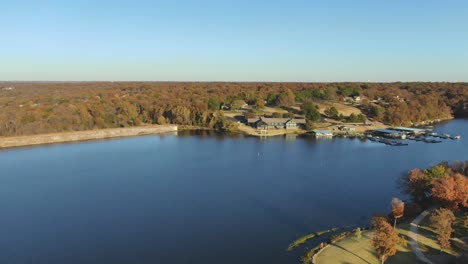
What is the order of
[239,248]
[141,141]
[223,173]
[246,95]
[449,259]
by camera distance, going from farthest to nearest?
1. [246,95]
2. [141,141]
3. [223,173]
4. [239,248]
5. [449,259]

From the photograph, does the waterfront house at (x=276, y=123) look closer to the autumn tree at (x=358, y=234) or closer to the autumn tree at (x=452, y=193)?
the autumn tree at (x=452, y=193)

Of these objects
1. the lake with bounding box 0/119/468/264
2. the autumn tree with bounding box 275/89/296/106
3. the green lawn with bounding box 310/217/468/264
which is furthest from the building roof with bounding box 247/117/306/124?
Answer: the green lawn with bounding box 310/217/468/264

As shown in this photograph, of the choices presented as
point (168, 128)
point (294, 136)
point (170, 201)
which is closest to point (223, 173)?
point (170, 201)

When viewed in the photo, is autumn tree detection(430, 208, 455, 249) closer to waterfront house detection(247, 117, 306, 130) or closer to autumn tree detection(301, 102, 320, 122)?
waterfront house detection(247, 117, 306, 130)

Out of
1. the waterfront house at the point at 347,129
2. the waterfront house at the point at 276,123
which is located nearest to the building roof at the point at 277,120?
the waterfront house at the point at 276,123

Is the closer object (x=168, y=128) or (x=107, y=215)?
(x=107, y=215)

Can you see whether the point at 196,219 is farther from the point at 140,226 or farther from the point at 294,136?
the point at 294,136

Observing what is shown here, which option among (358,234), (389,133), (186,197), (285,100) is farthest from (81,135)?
(389,133)
